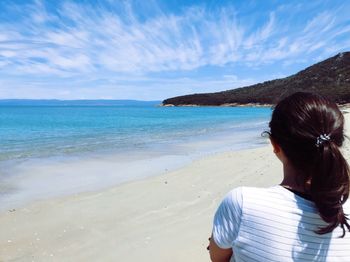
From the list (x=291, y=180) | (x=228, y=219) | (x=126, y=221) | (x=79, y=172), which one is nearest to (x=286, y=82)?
(x=79, y=172)

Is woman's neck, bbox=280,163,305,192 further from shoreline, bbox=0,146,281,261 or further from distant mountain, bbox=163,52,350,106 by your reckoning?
distant mountain, bbox=163,52,350,106

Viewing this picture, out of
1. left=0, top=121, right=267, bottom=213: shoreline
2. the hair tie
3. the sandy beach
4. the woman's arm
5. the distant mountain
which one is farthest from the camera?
the distant mountain

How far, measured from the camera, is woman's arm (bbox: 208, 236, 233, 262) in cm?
170

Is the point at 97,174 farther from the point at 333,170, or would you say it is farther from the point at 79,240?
the point at 333,170

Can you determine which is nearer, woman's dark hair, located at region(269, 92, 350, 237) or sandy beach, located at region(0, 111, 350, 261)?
woman's dark hair, located at region(269, 92, 350, 237)

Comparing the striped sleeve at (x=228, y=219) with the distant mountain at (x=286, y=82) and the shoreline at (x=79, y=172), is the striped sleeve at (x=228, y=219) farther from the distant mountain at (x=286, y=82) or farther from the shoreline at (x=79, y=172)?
the distant mountain at (x=286, y=82)

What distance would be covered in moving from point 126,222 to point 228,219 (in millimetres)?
4206

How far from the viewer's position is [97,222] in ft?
18.5

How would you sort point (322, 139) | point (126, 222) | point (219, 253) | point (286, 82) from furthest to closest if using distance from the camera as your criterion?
1. point (286, 82)
2. point (126, 222)
3. point (219, 253)
4. point (322, 139)

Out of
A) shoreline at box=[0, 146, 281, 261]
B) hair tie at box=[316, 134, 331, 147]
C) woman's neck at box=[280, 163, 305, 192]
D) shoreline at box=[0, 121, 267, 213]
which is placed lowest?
shoreline at box=[0, 121, 267, 213]

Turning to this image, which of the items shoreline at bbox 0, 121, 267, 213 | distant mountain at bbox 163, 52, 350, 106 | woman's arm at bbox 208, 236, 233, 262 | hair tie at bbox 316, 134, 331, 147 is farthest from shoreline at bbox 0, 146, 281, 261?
distant mountain at bbox 163, 52, 350, 106

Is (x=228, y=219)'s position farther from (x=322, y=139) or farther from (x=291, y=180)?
(x=322, y=139)

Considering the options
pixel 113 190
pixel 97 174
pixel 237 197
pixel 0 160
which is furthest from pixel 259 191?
pixel 0 160

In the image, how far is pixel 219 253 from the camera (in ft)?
5.68
